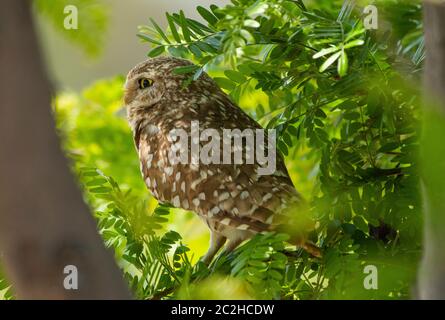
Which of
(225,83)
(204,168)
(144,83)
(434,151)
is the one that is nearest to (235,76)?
(225,83)

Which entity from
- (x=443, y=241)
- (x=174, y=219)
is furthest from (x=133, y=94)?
(x=443, y=241)

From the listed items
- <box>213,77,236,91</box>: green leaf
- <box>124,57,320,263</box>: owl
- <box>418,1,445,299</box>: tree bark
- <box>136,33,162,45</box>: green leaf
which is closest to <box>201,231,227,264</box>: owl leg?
<box>124,57,320,263</box>: owl

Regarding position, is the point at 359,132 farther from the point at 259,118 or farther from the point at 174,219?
the point at 174,219

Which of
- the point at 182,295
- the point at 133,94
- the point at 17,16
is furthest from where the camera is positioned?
the point at 133,94

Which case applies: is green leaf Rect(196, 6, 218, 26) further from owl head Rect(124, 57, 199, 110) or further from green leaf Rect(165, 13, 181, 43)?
owl head Rect(124, 57, 199, 110)

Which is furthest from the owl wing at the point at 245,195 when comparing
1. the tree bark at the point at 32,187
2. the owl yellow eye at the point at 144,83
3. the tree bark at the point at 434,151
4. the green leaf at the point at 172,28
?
the tree bark at the point at 32,187

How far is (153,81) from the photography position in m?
1.46

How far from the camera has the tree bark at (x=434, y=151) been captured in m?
0.61

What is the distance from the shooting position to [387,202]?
1.09 m

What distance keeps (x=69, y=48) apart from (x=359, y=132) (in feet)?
1.47

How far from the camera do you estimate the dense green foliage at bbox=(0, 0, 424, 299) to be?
0.99 metres

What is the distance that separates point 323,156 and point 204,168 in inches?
7.0

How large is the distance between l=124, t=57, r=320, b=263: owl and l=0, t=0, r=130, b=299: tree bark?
1.79ft

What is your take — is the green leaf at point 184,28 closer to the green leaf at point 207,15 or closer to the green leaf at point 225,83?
the green leaf at point 207,15
